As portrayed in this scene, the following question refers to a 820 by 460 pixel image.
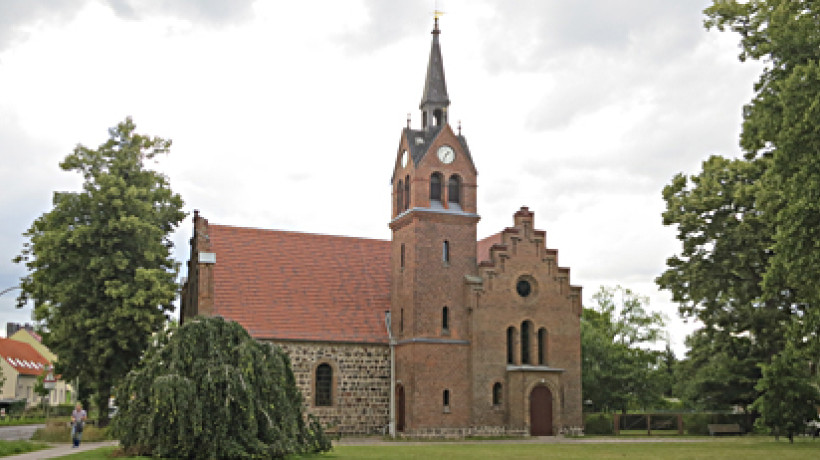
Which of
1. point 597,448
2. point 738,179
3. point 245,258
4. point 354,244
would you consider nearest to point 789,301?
point 738,179

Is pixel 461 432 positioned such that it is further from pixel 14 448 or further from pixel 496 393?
pixel 14 448

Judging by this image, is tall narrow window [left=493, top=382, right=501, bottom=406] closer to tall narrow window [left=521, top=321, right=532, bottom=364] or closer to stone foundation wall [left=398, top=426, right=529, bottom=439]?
stone foundation wall [left=398, top=426, right=529, bottom=439]

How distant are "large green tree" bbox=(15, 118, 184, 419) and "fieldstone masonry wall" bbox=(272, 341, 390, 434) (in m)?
6.46

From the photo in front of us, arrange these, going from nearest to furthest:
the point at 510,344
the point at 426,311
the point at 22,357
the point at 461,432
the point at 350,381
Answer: the point at 461,432 < the point at 426,311 < the point at 350,381 < the point at 510,344 < the point at 22,357

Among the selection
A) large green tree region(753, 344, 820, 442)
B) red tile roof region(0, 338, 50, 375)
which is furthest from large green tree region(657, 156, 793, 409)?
red tile roof region(0, 338, 50, 375)

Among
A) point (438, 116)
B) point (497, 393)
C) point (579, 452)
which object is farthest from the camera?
point (438, 116)

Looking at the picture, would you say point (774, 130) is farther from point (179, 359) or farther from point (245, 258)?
point (245, 258)

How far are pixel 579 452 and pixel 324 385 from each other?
1349 cm

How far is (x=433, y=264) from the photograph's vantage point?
116 feet

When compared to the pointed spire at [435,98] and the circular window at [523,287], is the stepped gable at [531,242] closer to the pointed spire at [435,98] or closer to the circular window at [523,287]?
the circular window at [523,287]

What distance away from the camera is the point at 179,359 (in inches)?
781

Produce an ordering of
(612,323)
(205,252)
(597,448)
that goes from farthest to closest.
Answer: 1. (612,323)
2. (205,252)
3. (597,448)

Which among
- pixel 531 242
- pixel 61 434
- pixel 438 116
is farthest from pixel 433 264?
pixel 61 434

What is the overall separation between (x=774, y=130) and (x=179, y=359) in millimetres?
17879
